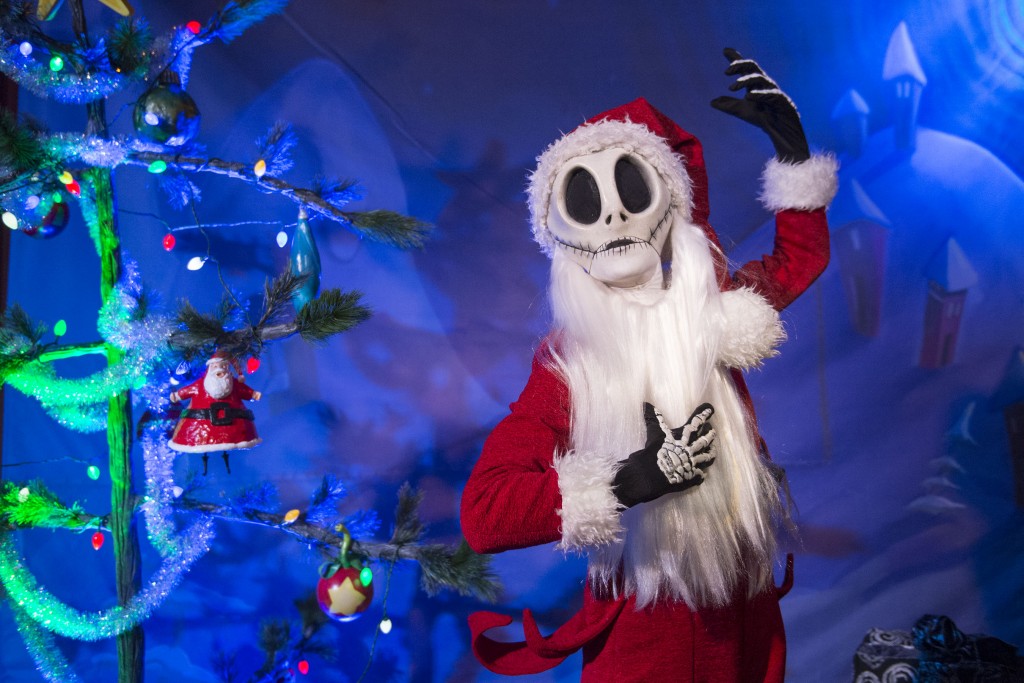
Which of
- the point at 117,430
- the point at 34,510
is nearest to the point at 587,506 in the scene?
the point at 117,430

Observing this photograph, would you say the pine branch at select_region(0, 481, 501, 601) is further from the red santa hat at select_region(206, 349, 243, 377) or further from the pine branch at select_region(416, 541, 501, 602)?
the red santa hat at select_region(206, 349, 243, 377)

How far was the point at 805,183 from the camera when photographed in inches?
52.6

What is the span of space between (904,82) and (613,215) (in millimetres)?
1612

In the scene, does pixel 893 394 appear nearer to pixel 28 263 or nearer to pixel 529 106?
pixel 529 106

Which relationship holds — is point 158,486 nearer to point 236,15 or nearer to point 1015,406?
point 236,15

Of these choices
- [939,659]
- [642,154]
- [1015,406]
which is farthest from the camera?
[1015,406]

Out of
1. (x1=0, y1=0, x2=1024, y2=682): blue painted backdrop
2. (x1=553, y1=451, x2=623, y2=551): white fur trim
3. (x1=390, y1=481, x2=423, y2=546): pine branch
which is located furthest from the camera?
(x1=0, y1=0, x2=1024, y2=682): blue painted backdrop

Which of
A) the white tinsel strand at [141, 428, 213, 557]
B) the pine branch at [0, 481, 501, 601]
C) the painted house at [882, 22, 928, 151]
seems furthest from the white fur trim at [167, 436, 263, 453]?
the painted house at [882, 22, 928, 151]

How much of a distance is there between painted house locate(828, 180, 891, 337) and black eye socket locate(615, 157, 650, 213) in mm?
1339

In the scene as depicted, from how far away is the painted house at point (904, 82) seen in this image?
7.88 ft

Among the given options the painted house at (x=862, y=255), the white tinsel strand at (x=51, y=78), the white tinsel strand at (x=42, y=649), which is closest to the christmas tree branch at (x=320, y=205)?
the white tinsel strand at (x=51, y=78)

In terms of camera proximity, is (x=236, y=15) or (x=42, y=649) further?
(x=42, y=649)

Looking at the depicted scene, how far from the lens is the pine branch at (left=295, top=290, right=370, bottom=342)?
159 centimetres

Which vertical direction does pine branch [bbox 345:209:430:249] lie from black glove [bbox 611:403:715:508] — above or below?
above
